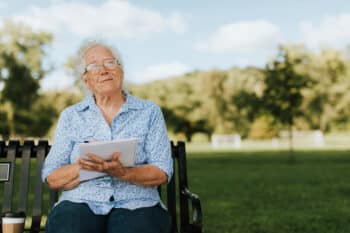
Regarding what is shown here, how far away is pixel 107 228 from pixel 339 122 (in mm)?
60571

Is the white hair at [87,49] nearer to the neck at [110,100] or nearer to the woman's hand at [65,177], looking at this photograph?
the neck at [110,100]

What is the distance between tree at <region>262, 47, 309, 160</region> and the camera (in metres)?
20.8

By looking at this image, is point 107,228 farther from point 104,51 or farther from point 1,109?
point 1,109

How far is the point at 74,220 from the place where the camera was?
3.19 metres

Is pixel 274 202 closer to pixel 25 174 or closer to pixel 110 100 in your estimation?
pixel 25 174

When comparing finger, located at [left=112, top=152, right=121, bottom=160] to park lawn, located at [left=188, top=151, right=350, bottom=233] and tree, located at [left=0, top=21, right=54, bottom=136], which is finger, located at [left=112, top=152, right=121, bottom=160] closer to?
park lawn, located at [left=188, top=151, right=350, bottom=233]

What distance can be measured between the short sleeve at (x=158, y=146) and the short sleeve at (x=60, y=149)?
0.48 metres

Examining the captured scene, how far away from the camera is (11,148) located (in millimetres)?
3842

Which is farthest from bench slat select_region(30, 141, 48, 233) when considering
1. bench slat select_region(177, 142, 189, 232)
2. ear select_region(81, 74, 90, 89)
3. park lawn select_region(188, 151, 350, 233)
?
park lawn select_region(188, 151, 350, 233)

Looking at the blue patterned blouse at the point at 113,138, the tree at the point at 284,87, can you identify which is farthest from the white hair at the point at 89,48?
the tree at the point at 284,87

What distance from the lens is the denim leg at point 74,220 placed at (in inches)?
124

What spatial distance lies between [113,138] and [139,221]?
55 centimetres

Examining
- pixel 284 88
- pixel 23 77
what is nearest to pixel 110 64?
pixel 284 88

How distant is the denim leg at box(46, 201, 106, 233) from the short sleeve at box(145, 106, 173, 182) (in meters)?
0.45
